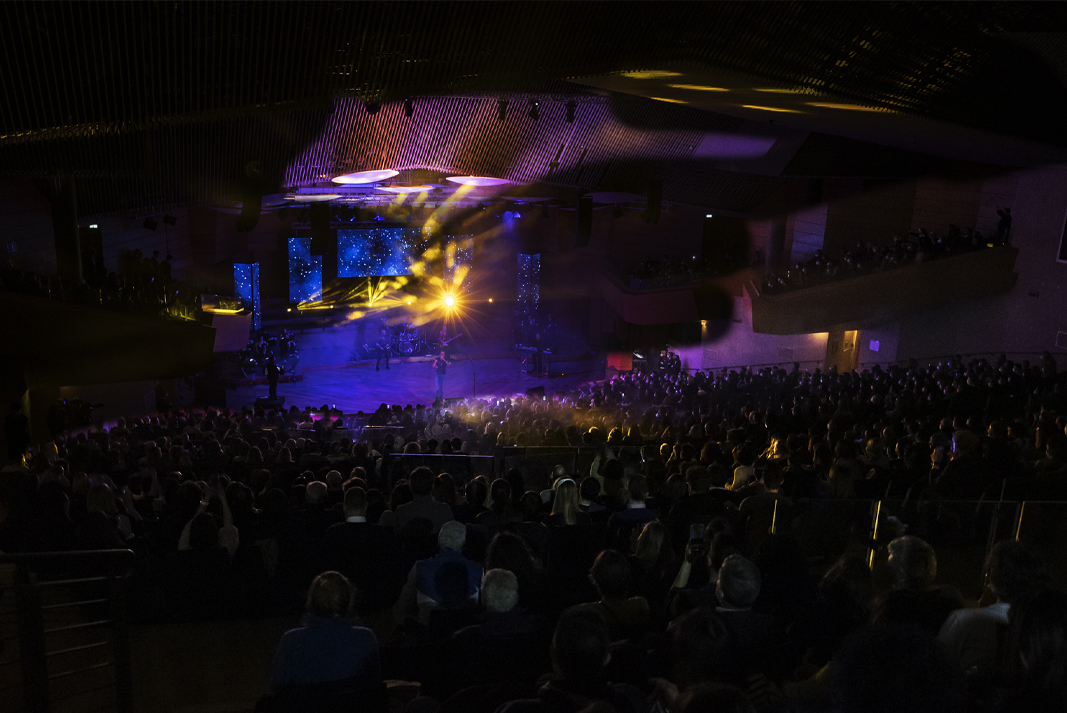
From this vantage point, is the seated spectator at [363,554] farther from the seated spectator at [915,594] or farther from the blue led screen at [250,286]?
the blue led screen at [250,286]

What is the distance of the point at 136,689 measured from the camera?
4.46 metres

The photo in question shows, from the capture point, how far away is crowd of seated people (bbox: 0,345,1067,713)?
8.11 ft

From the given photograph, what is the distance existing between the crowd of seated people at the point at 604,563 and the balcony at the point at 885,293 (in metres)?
5.66

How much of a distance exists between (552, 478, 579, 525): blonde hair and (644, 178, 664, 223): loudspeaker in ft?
38.1

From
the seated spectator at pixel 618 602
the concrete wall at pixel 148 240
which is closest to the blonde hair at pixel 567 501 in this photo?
the seated spectator at pixel 618 602

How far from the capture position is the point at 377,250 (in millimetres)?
Answer: 26844

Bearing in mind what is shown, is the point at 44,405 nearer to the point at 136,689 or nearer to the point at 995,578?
the point at 136,689

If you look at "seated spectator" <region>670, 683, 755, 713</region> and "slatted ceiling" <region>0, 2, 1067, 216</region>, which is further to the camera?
"slatted ceiling" <region>0, 2, 1067, 216</region>

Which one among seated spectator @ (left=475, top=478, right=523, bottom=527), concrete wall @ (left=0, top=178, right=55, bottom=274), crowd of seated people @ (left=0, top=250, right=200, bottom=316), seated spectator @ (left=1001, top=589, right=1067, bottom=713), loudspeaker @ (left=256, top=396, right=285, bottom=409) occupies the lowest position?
loudspeaker @ (left=256, top=396, right=285, bottom=409)

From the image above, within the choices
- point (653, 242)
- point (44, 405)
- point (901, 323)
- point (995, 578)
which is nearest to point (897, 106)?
point (995, 578)

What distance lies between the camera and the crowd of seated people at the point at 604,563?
97.3 inches

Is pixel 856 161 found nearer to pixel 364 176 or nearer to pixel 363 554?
pixel 364 176

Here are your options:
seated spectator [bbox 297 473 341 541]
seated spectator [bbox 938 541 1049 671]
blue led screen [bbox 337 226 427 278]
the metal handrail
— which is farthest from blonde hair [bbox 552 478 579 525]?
blue led screen [bbox 337 226 427 278]

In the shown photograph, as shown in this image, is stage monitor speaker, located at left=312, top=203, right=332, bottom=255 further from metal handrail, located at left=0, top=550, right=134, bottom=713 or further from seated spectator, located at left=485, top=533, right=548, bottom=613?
seated spectator, located at left=485, top=533, right=548, bottom=613
